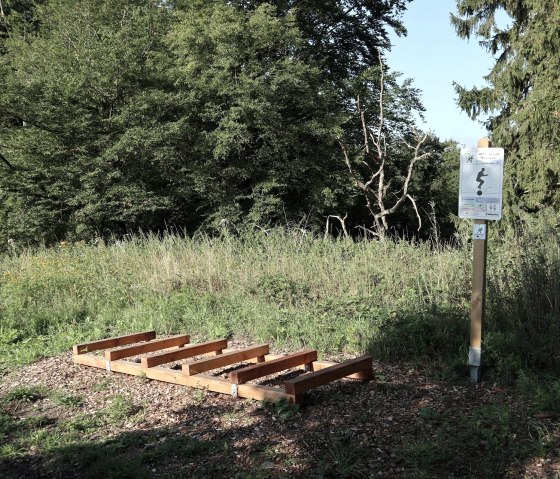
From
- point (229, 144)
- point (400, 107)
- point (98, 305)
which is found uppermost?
point (400, 107)

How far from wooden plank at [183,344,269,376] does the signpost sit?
2.06 m

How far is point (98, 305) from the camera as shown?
9.32 metres

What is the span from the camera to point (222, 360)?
18.0ft

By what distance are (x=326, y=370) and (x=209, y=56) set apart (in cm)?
1791

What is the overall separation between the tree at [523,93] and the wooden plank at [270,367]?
1301 centimetres

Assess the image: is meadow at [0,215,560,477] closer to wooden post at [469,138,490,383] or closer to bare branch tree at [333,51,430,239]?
wooden post at [469,138,490,383]

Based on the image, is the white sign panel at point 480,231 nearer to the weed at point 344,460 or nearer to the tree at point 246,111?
the weed at point 344,460

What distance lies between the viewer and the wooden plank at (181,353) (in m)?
5.66

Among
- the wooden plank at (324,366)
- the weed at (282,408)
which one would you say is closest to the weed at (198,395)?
the weed at (282,408)

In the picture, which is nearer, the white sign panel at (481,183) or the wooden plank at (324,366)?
the white sign panel at (481,183)

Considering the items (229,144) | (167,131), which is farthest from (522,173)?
(167,131)

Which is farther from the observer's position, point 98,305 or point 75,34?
point 75,34

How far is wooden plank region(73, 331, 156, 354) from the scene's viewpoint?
21.4ft

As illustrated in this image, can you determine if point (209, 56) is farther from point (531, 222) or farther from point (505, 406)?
point (505, 406)
